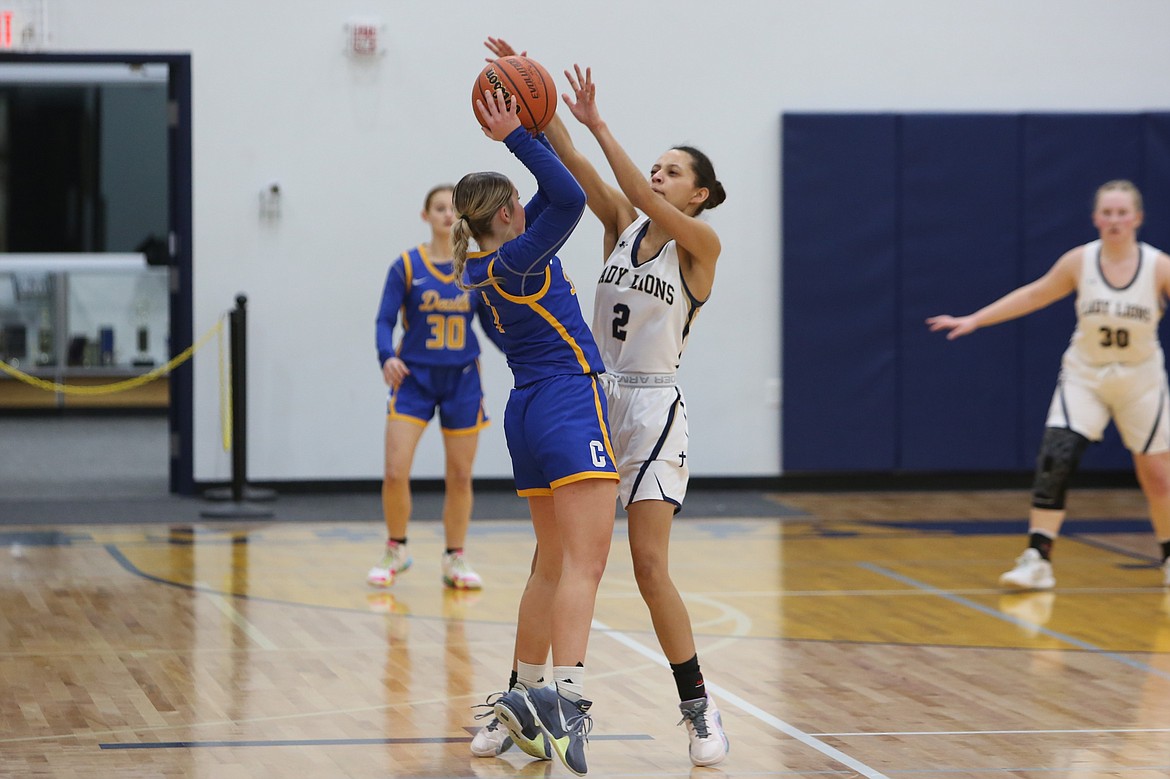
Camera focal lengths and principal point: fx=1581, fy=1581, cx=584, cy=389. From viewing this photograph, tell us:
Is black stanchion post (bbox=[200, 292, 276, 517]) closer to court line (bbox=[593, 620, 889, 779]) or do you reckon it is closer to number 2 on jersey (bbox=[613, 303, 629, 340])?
court line (bbox=[593, 620, 889, 779])

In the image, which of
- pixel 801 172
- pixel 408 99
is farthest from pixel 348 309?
pixel 801 172

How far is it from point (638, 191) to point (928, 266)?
6907 mm

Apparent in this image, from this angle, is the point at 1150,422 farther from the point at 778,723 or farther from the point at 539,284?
the point at 539,284

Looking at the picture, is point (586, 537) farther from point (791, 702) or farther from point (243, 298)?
point (243, 298)

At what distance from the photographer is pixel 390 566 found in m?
7.14

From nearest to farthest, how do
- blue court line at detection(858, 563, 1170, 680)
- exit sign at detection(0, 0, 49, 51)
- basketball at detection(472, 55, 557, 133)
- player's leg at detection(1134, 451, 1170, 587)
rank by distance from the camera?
basketball at detection(472, 55, 557, 133), blue court line at detection(858, 563, 1170, 680), player's leg at detection(1134, 451, 1170, 587), exit sign at detection(0, 0, 49, 51)

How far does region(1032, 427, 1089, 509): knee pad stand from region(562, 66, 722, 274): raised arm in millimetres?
3544

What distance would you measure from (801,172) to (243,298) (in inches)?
149

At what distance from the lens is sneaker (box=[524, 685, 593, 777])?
393 centimetres

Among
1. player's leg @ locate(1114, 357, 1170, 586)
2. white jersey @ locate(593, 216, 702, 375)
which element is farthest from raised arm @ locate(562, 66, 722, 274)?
player's leg @ locate(1114, 357, 1170, 586)

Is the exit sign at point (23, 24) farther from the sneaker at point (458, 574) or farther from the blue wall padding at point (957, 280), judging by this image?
Result: the blue wall padding at point (957, 280)

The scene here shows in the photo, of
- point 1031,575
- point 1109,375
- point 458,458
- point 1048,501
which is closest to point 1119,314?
point 1109,375

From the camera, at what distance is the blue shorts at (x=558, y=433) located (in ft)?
13.3

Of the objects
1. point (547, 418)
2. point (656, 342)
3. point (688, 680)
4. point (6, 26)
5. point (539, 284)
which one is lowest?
point (688, 680)
